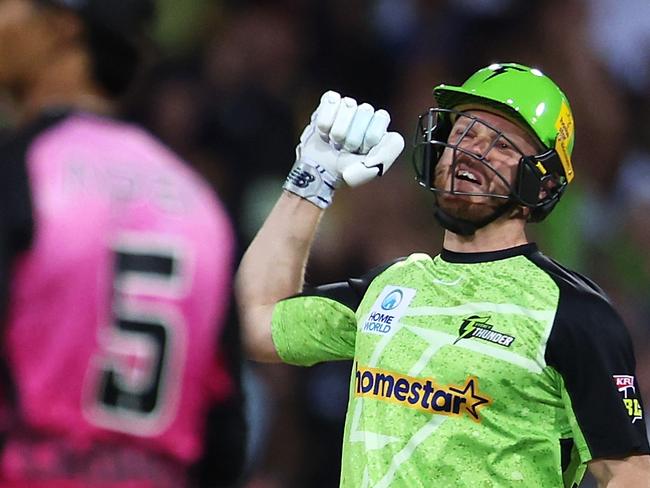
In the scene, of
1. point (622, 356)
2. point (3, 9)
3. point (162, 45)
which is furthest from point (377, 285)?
point (162, 45)

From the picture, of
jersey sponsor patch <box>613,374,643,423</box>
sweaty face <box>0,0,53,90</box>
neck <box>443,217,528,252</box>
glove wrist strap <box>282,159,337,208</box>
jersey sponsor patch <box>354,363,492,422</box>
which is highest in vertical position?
sweaty face <box>0,0,53,90</box>

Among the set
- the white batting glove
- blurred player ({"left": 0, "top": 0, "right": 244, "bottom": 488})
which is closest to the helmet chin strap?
the white batting glove

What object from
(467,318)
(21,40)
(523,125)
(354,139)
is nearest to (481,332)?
(467,318)

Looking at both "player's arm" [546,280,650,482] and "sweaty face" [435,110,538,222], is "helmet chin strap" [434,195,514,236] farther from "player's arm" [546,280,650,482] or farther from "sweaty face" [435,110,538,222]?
"player's arm" [546,280,650,482]

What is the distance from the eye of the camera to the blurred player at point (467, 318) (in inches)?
150

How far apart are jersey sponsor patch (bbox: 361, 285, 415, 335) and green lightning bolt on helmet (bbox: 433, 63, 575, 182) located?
1.88 ft

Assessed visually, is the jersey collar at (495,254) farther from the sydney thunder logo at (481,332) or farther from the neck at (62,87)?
the neck at (62,87)

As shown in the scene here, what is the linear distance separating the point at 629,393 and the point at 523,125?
0.82 metres

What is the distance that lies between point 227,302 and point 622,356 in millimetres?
1195

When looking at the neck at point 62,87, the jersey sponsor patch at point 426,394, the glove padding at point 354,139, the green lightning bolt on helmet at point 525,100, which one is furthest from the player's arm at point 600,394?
the neck at point 62,87

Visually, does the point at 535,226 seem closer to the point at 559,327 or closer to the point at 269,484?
the point at 269,484

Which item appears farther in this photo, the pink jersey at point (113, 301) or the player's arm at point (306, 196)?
the player's arm at point (306, 196)

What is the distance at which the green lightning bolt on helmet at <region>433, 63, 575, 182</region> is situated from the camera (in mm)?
4145

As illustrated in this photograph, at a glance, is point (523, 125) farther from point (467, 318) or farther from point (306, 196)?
point (306, 196)
